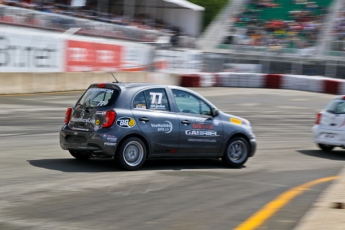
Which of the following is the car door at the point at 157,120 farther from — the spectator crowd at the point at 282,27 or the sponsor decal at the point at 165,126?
the spectator crowd at the point at 282,27

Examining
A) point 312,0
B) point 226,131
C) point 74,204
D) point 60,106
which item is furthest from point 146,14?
point 74,204

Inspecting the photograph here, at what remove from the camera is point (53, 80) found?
26562mm

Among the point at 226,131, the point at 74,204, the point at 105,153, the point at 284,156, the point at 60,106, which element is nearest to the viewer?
the point at 74,204

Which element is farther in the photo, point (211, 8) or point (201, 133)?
point (211, 8)

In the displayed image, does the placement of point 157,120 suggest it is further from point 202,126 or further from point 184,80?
point 184,80

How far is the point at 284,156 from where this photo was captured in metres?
13.7

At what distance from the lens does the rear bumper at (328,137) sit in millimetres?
14484

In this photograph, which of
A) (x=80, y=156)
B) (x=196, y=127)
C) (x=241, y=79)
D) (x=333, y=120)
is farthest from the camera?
(x=241, y=79)

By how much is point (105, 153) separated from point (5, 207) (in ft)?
9.75

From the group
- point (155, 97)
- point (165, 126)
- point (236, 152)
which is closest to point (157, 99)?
point (155, 97)

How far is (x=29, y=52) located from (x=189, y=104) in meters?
15.7

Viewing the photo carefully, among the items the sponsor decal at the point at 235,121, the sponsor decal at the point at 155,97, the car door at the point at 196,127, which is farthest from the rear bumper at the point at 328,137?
the sponsor decal at the point at 155,97

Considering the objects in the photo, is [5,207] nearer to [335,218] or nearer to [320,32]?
[335,218]

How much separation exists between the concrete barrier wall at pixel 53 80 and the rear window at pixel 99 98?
13.7 meters
